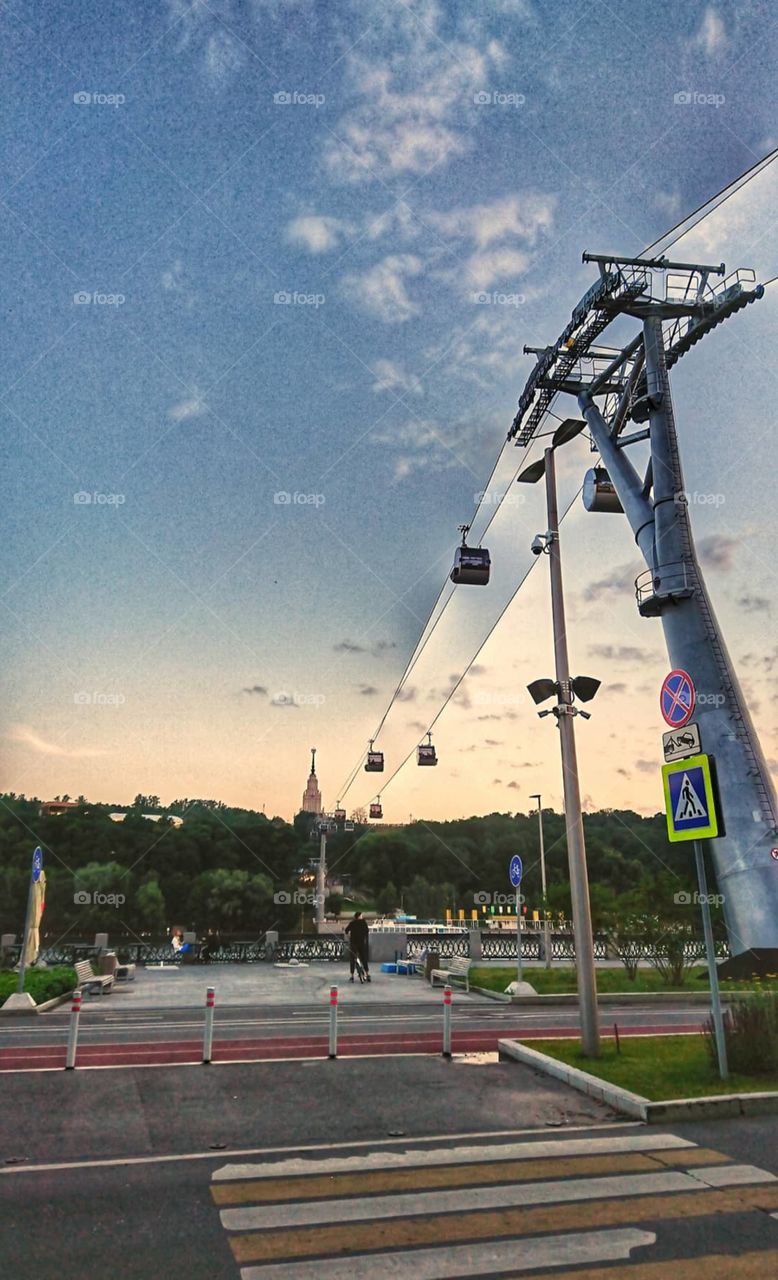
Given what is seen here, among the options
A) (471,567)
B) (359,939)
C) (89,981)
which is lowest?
(89,981)

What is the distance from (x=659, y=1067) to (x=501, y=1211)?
209 inches

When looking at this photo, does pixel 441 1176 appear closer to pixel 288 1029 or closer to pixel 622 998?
pixel 288 1029

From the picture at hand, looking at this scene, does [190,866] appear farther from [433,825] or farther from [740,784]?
[740,784]

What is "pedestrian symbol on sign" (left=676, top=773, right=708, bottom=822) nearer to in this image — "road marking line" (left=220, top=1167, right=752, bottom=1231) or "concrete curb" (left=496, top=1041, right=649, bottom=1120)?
"concrete curb" (left=496, top=1041, right=649, bottom=1120)

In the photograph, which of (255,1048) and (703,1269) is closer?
(703,1269)

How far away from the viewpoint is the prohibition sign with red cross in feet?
32.4

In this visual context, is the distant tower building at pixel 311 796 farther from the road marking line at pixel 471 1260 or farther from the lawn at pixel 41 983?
the road marking line at pixel 471 1260

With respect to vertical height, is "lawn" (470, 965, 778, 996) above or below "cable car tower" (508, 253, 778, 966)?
below

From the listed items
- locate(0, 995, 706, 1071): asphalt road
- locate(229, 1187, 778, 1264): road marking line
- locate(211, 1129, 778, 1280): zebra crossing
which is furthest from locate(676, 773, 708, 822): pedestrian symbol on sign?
locate(0, 995, 706, 1071): asphalt road

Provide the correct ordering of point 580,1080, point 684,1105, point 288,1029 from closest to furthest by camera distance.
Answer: point 684,1105, point 580,1080, point 288,1029

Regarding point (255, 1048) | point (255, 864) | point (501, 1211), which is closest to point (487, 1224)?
point (501, 1211)

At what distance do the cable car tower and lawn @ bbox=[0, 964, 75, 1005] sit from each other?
59.2 ft

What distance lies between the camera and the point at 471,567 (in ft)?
51.6

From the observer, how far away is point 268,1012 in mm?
17375
